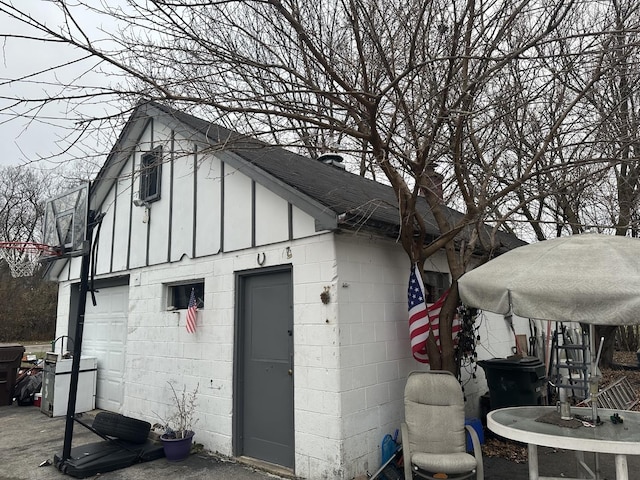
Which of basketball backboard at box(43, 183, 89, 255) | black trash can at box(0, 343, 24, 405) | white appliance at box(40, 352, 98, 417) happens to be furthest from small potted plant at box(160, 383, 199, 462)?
black trash can at box(0, 343, 24, 405)

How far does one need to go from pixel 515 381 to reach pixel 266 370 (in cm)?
359

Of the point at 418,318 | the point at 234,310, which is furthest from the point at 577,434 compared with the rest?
the point at 234,310

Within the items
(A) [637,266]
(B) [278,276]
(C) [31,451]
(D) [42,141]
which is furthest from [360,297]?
(C) [31,451]

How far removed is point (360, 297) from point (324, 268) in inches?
23.8

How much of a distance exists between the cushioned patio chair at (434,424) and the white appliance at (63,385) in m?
6.05

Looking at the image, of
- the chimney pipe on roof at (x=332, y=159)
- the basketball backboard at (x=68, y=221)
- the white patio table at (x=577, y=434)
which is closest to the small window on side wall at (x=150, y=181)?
the basketball backboard at (x=68, y=221)

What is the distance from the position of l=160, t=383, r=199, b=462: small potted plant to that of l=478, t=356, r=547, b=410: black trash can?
430 cm

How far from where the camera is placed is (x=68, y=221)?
6.41 metres

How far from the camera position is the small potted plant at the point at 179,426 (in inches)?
216

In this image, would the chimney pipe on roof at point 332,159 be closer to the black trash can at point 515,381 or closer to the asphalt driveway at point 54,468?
the black trash can at point 515,381

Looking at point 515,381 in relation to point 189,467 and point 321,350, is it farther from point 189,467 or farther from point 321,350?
point 189,467

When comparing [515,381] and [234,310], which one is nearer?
[234,310]

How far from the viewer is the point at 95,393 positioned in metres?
8.47

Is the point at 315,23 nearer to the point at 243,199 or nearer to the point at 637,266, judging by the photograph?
the point at 243,199
